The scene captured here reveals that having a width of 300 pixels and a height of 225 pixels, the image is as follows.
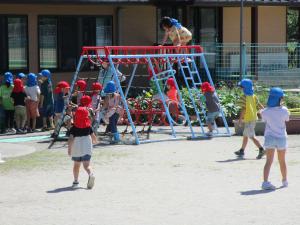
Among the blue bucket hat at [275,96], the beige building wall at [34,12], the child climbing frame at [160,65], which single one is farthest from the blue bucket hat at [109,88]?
the blue bucket hat at [275,96]

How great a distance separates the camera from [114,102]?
17.0m

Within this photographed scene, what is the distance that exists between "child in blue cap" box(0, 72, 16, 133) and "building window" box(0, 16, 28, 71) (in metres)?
1.97

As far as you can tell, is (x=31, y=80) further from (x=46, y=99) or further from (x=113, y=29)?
(x=113, y=29)

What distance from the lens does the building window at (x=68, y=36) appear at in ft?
72.9

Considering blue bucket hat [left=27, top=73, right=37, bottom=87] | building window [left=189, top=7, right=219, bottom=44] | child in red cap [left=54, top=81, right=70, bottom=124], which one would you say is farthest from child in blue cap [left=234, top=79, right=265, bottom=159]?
building window [left=189, top=7, right=219, bottom=44]

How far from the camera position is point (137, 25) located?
24.1m

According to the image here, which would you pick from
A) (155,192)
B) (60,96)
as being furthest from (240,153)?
(60,96)

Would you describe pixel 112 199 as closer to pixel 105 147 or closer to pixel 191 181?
pixel 191 181

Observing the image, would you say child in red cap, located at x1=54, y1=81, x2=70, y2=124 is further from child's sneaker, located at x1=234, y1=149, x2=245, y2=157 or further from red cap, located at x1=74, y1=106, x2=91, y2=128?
red cap, located at x1=74, y1=106, x2=91, y2=128

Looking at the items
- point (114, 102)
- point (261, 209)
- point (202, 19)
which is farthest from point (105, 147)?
point (202, 19)

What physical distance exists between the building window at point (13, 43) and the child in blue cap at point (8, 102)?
1971 millimetres

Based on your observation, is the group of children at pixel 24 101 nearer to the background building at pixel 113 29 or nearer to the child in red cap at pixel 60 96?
the child in red cap at pixel 60 96

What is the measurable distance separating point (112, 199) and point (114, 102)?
6635 mm

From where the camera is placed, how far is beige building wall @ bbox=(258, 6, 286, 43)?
92.9ft
